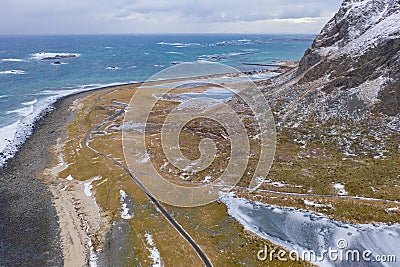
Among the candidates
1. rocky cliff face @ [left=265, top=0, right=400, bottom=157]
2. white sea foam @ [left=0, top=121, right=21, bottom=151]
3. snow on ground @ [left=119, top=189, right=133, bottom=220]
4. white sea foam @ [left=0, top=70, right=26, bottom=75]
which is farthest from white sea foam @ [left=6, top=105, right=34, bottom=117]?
white sea foam @ [left=0, top=70, right=26, bottom=75]

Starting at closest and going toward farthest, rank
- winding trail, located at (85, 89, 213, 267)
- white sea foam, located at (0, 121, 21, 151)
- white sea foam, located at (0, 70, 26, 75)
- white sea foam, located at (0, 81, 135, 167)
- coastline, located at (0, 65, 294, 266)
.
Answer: winding trail, located at (85, 89, 213, 267)
coastline, located at (0, 65, 294, 266)
white sea foam, located at (0, 81, 135, 167)
white sea foam, located at (0, 121, 21, 151)
white sea foam, located at (0, 70, 26, 75)

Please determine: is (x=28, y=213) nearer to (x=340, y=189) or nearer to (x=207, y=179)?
(x=207, y=179)

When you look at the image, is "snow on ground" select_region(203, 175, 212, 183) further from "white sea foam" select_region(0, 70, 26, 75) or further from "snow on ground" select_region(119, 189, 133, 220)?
"white sea foam" select_region(0, 70, 26, 75)

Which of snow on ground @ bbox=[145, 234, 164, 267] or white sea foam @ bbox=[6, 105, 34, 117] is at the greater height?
white sea foam @ bbox=[6, 105, 34, 117]

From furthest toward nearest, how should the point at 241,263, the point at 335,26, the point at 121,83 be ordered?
the point at 121,83 → the point at 335,26 → the point at 241,263

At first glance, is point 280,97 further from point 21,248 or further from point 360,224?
point 21,248

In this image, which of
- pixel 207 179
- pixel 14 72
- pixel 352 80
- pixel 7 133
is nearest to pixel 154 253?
pixel 207 179

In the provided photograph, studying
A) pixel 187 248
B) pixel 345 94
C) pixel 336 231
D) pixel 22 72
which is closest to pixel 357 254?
pixel 336 231
